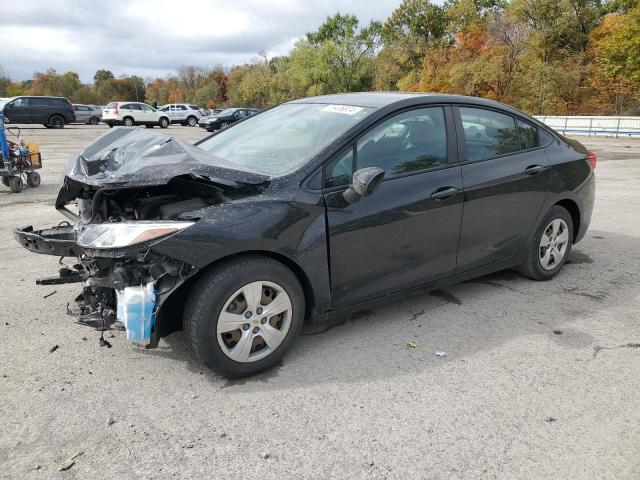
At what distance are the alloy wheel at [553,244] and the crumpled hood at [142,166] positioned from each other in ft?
9.12

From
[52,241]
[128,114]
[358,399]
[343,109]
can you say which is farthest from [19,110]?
[358,399]

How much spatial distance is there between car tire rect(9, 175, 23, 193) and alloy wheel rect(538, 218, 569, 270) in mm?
8773

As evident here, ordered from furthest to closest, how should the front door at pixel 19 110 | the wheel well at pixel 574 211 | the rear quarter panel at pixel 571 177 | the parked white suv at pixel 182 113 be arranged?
the parked white suv at pixel 182 113, the front door at pixel 19 110, the wheel well at pixel 574 211, the rear quarter panel at pixel 571 177

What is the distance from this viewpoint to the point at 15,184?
30.4ft

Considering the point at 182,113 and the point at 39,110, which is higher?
the point at 39,110

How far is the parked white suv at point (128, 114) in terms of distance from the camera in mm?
33344

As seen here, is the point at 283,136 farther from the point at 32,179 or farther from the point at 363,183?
the point at 32,179

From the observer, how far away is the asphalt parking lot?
2387 millimetres

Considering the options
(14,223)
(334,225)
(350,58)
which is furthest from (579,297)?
(350,58)

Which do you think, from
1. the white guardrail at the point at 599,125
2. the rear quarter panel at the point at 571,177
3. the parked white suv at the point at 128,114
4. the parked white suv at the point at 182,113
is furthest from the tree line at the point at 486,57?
the rear quarter panel at the point at 571,177

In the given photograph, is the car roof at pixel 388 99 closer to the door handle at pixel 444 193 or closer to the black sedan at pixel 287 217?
the black sedan at pixel 287 217

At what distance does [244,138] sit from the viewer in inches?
161

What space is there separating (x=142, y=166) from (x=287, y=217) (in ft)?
2.91

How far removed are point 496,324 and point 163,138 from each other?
2.70 m
